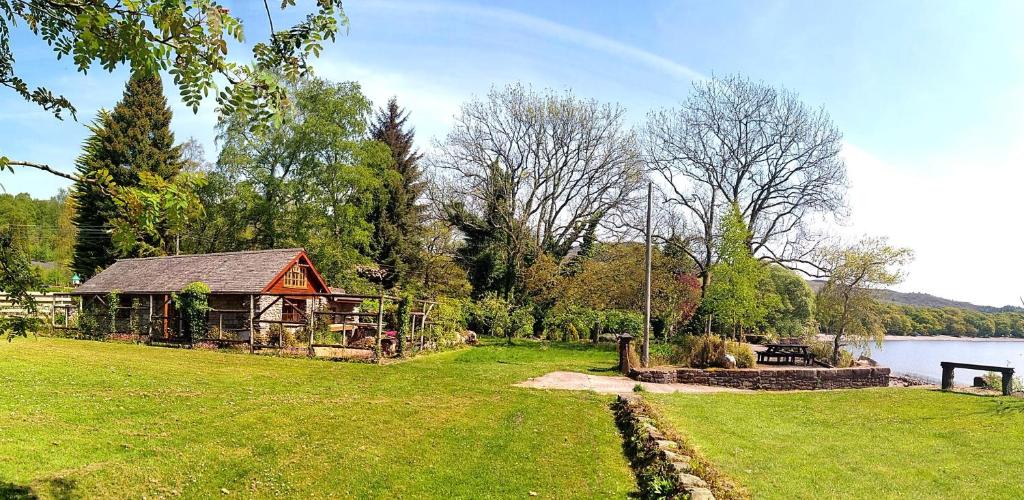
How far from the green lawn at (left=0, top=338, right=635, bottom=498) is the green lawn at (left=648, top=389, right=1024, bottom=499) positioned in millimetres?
1547

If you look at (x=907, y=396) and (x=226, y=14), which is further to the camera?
(x=907, y=396)

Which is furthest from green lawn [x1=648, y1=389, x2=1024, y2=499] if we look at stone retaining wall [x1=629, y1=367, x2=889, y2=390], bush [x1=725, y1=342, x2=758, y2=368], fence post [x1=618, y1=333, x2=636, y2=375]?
bush [x1=725, y1=342, x2=758, y2=368]

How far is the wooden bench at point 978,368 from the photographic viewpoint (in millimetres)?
14195

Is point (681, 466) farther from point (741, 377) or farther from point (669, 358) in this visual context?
point (669, 358)

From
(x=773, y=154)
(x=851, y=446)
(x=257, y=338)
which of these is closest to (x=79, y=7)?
(x=851, y=446)

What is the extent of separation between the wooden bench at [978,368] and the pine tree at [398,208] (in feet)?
89.1

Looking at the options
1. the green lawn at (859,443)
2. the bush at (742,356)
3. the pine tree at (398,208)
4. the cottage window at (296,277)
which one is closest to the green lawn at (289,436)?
the green lawn at (859,443)

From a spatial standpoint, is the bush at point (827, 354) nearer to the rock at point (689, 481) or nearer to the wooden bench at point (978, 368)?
the wooden bench at point (978, 368)

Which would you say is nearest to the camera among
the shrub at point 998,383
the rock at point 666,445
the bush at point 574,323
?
the rock at point 666,445

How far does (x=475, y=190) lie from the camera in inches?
1362

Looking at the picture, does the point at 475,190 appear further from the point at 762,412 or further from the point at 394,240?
the point at 762,412

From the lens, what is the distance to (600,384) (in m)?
14.3

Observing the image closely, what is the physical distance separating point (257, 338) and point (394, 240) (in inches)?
601

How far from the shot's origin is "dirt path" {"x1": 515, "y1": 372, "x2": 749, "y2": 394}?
13.6 m
